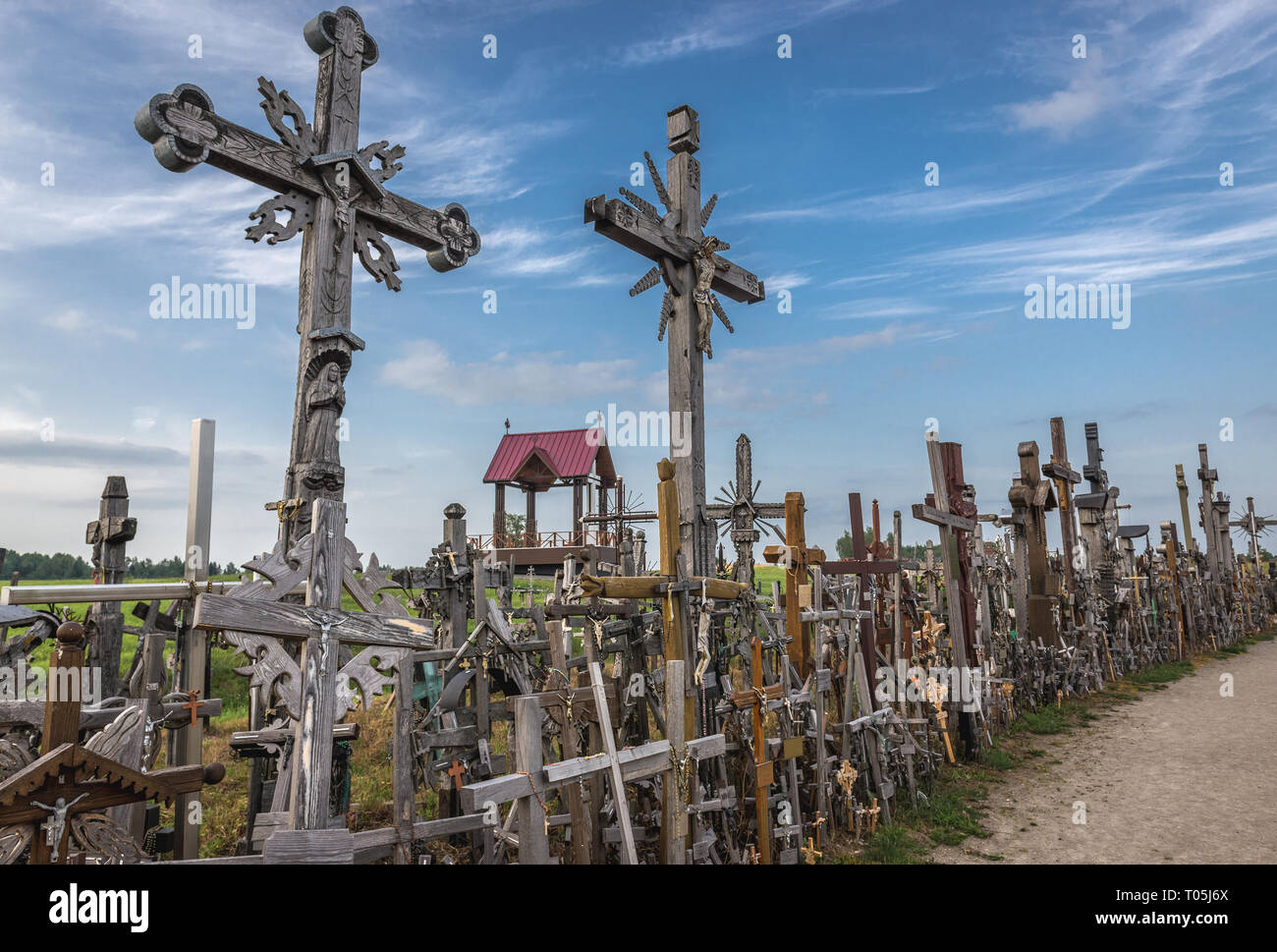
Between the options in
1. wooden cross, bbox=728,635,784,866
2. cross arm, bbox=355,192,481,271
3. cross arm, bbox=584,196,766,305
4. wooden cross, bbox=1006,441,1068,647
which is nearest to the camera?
wooden cross, bbox=728,635,784,866

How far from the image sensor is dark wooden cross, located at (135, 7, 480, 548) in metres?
5.24

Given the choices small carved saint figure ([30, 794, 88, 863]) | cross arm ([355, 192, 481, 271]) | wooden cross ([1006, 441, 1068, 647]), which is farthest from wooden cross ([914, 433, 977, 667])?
small carved saint figure ([30, 794, 88, 863])

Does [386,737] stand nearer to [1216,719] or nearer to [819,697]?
[819,697]

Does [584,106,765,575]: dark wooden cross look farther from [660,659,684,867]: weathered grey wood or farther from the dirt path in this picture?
the dirt path

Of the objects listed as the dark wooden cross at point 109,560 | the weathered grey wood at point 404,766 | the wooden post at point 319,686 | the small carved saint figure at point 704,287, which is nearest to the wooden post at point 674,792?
the weathered grey wood at point 404,766

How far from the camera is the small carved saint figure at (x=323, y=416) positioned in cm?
525

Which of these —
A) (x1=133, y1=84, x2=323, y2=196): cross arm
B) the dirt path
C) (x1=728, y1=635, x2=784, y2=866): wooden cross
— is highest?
(x1=133, y1=84, x2=323, y2=196): cross arm

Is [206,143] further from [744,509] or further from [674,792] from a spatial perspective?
[744,509]

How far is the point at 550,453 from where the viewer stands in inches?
1210

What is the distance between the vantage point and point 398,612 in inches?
158

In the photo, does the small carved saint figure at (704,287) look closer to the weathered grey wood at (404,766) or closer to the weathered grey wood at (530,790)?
the weathered grey wood at (404,766)

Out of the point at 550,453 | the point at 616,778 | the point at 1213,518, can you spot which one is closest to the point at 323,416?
the point at 616,778

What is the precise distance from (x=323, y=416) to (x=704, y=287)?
4.14 meters
